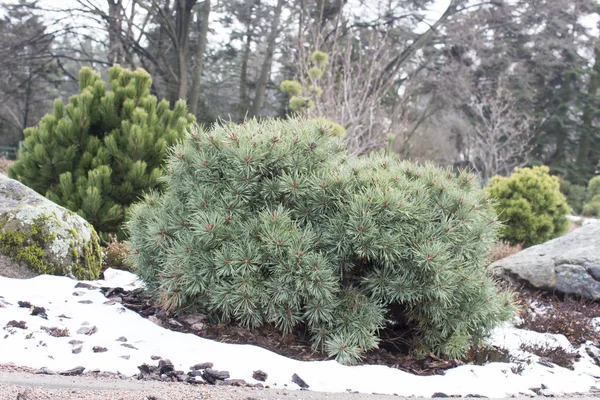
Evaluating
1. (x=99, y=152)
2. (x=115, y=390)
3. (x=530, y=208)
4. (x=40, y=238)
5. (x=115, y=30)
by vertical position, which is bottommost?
(x=115, y=390)

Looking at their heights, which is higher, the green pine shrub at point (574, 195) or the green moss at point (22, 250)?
the green moss at point (22, 250)

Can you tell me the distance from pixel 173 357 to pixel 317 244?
47.6 inches

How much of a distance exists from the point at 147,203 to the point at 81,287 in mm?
888

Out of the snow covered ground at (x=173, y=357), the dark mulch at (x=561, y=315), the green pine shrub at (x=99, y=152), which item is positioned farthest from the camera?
the green pine shrub at (x=99, y=152)

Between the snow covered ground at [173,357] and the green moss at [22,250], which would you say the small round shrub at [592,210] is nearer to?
the snow covered ground at [173,357]

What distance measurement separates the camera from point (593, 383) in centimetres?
384

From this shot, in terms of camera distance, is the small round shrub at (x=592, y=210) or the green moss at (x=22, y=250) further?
the small round shrub at (x=592, y=210)

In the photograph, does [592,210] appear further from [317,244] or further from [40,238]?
[40,238]

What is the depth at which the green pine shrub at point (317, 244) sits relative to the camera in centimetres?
353

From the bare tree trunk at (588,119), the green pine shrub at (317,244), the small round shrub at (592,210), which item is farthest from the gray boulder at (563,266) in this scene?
the bare tree trunk at (588,119)

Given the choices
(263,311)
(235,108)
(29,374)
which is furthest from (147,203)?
(235,108)

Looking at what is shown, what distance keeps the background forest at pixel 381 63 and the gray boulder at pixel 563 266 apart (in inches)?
194

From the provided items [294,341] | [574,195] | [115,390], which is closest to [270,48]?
[294,341]

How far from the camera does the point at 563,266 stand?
6168 millimetres
